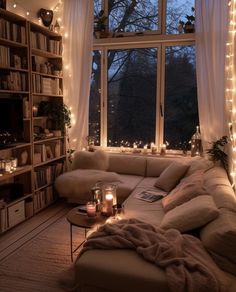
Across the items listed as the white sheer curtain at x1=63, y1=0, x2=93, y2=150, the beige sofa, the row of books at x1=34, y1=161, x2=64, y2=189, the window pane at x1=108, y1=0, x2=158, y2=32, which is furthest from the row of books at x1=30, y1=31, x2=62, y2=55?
the beige sofa

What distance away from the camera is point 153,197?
135 inches

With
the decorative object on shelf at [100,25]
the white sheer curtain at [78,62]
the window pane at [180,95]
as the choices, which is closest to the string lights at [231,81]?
the window pane at [180,95]

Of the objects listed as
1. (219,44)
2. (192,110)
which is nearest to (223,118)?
(192,110)

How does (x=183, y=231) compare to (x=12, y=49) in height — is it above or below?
below

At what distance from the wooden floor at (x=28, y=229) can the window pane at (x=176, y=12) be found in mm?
3035

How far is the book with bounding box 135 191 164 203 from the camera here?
338cm

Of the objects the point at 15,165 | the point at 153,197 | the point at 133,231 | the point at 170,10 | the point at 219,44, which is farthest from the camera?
the point at 170,10

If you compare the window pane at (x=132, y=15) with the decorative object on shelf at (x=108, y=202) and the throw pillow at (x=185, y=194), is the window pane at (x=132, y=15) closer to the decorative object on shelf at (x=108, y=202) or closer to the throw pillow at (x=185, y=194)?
the throw pillow at (x=185, y=194)

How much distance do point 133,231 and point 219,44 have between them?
2986 millimetres

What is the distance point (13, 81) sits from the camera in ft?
11.8

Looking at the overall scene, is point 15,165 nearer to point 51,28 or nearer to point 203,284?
point 51,28

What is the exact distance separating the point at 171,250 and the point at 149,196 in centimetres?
152

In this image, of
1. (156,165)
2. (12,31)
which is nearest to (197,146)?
(156,165)

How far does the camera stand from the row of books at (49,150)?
13.7 feet
